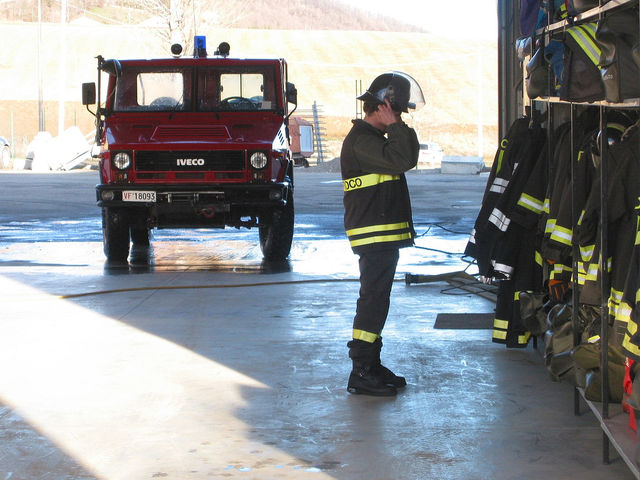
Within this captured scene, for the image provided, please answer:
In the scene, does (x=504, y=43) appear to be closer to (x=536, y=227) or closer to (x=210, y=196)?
(x=210, y=196)

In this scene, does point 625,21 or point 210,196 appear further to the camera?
point 210,196

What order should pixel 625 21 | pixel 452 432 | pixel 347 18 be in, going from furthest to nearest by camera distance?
pixel 347 18 < pixel 452 432 < pixel 625 21

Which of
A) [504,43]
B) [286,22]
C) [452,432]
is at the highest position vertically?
[286,22]

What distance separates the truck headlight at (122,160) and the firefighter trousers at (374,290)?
6.01 m

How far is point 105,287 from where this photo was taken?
988 centimetres

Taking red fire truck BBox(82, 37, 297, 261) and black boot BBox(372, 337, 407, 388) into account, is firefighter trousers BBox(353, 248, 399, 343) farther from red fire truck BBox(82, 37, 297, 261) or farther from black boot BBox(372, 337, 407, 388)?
red fire truck BBox(82, 37, 297, 261)

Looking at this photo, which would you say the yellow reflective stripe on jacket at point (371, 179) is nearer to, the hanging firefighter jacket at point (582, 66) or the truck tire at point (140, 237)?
the hanging firefighter jacket at point (582, 66)

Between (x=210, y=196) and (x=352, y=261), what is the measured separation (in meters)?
1.76

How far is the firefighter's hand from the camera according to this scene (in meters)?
5.79

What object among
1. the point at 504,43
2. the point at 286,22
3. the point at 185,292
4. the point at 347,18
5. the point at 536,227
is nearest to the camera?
the point at 536,227

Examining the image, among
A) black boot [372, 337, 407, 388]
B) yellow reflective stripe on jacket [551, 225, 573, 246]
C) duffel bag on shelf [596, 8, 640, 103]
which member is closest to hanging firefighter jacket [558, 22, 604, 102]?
duffel bag on shelf [596, 8, 640, 103]

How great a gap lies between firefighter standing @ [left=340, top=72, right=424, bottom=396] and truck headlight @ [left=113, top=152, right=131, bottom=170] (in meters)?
5.90

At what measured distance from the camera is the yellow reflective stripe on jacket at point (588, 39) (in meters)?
4.93

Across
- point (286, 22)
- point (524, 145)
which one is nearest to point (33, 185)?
point (524, 145)
